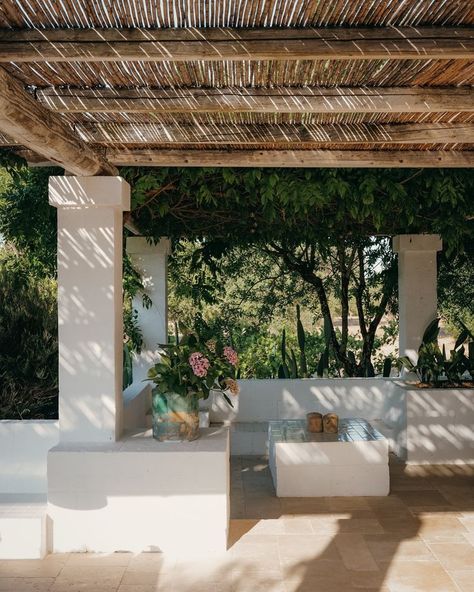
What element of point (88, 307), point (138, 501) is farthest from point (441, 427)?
point (88, 307)

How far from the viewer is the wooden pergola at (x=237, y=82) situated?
2604 mm

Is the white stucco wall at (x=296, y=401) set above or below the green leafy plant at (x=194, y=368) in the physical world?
below

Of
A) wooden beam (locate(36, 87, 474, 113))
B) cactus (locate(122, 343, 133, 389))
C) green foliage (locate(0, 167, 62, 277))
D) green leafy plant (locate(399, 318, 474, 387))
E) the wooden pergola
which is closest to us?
the wooden pergola

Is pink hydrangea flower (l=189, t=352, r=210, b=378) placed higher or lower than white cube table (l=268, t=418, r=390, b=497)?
higher

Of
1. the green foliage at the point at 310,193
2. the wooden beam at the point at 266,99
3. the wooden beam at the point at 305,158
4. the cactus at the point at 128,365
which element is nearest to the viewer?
the wooden beam at the point at 266,99

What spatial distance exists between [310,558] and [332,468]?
1342mm

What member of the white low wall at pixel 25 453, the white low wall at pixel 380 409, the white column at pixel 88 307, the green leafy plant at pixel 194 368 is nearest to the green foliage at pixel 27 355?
the white low wall at pixel 25 453

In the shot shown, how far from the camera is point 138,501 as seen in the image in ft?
12.7

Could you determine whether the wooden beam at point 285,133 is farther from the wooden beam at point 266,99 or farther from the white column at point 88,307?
the wooden beam at point 266,99

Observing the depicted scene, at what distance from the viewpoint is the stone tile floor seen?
345cm

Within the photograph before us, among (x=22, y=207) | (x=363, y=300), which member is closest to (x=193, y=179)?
(x=22, y=207)

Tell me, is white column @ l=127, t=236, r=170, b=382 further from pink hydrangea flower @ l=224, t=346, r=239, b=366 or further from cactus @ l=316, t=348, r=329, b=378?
pink hydrangea flower @ l=224, t=346, r=239, b=366

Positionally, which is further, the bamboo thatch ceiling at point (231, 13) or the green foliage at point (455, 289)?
the green foliage at point (455, 289)

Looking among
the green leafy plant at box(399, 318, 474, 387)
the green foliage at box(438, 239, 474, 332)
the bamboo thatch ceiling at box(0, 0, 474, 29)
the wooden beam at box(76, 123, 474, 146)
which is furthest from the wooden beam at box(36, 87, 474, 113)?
the green foliage at box(438, 239, 474, 332)
